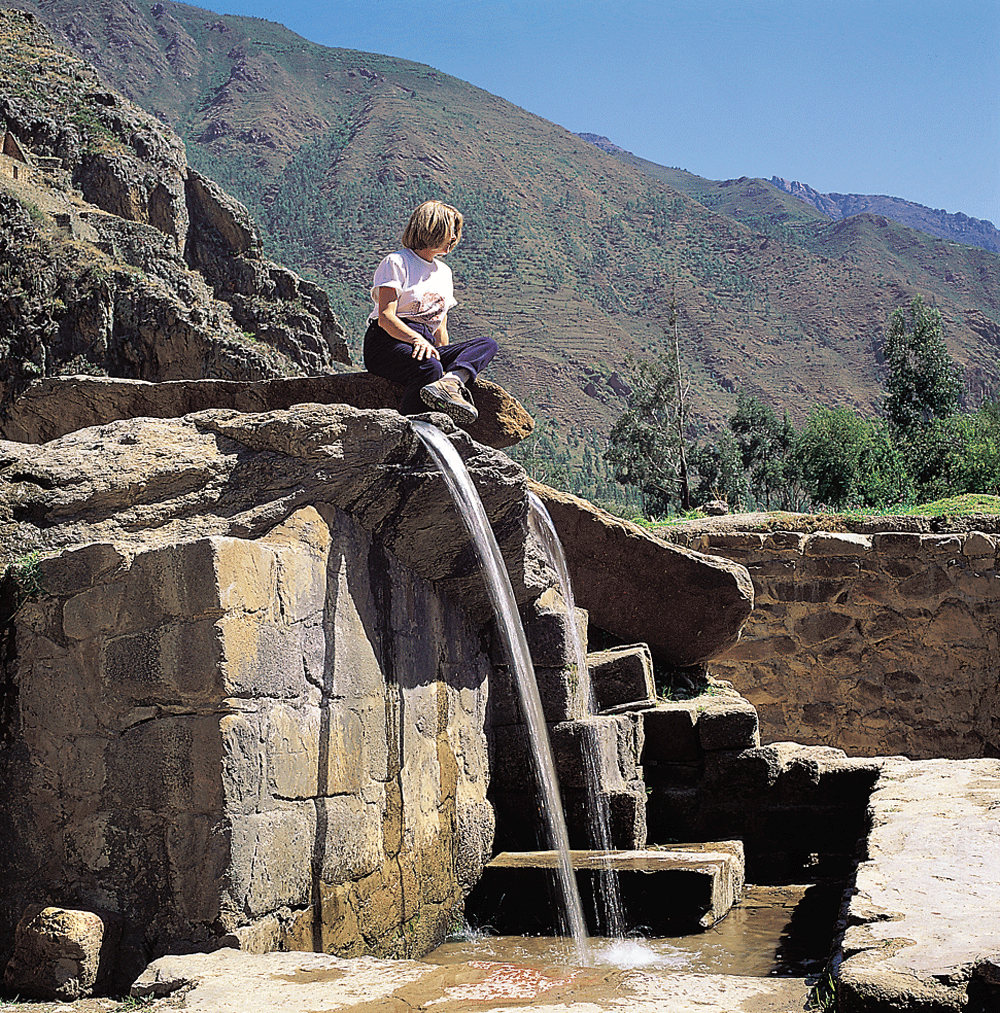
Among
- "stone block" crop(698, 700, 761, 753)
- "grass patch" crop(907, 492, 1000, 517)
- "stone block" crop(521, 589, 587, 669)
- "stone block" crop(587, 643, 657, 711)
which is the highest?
"grass patch" crop(907, 492, 1000, 517)

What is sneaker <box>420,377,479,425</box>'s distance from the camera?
4.09 metres

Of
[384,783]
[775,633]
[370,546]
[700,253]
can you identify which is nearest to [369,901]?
[384,783]

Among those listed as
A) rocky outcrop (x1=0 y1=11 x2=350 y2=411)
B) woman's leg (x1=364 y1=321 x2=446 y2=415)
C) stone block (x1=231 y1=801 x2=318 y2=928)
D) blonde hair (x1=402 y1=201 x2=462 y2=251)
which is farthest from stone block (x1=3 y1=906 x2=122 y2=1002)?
rocky outcrop (x1=0 y1=11 x2=350 y2=411)

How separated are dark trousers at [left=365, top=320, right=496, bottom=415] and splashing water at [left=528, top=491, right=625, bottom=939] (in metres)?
0.64

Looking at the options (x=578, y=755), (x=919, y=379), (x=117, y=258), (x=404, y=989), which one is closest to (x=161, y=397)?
(x=578, y=755)

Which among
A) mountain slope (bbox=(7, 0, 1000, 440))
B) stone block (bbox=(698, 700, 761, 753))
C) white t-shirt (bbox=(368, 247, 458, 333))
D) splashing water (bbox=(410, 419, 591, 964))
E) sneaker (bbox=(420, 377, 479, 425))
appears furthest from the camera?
mountain slope (bbox=(7, 0, 1000, 440))

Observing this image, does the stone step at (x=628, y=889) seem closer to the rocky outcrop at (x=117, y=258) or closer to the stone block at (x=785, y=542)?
the stone block at (x=785, y=542)

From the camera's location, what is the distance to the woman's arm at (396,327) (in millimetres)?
4305

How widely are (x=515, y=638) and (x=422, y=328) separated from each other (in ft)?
4.73

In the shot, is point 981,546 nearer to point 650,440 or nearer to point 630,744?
point 630,744

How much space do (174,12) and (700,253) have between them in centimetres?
8550

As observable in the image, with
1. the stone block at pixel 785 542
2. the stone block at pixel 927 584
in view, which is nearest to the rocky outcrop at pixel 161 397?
the stone block at pixel 785 542

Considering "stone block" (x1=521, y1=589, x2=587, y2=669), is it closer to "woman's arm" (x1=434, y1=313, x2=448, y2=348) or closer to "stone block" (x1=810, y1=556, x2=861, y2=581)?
"woman's arm" (x1=434, y1=313, x2=448, y2=348)

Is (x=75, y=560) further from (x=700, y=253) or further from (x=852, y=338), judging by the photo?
(x=700, y=253)
